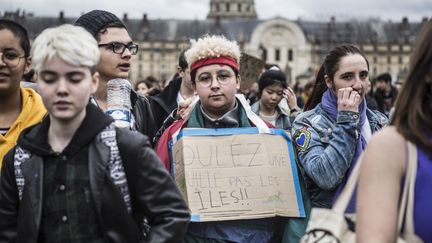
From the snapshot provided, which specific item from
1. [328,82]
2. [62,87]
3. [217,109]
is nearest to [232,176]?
[217,109]

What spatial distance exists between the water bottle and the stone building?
98.5 meters

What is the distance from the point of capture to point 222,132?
427cm

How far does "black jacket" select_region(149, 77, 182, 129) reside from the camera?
19.3ft

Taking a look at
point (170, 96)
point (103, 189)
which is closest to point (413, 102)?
point (103, 189)

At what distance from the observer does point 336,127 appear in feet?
14.6

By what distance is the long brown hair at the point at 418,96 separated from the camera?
241 cm

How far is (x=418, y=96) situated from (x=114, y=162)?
4.05 ft

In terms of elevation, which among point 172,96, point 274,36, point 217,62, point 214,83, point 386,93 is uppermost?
point 217,62

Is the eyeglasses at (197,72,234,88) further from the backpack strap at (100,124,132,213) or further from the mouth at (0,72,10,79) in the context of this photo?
the backpack strap at (100,124,132,213)

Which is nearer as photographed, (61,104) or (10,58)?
(61,104)

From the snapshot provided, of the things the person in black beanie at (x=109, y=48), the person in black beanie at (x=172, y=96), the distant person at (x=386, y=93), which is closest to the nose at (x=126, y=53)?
the person in black beanie at (x=109, y=48)

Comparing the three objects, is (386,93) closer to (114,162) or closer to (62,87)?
(114,162)

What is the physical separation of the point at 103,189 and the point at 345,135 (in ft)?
6.13

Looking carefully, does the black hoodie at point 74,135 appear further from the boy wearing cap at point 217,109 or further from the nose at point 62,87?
the boy wearing cap at point 217,109
